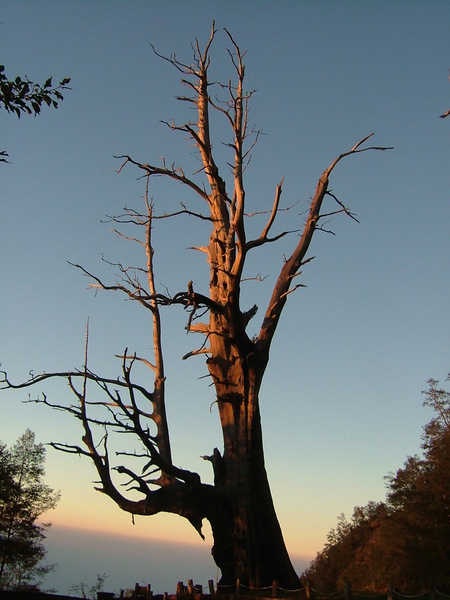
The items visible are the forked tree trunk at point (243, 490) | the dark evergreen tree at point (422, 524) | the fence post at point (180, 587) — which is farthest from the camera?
the dark evergreen tree at point (422, 524)

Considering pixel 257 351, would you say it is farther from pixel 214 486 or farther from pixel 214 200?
pixel 214 200

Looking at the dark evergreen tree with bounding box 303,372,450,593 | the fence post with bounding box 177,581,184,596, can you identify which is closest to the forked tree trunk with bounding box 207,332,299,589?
the fence post with bounding box 177,581,184,596

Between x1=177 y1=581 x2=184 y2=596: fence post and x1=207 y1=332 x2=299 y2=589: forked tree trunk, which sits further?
x1=177 y1=581 x2=184 y2=596: fence post

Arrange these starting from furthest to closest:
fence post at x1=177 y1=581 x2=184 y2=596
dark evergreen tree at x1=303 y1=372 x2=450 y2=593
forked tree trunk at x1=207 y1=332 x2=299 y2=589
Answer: dark evergreen tree at x1=303 y1=372 x2=450 y2=593 → fence post at x1=177 y1=581 x2=184 y2=596 → forked tree trunk at x1=207 y1=332 x2=299 y2=589

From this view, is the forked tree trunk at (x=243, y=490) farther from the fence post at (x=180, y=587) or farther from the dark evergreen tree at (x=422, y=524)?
the dark evergreen tree at (x=422, y=524)

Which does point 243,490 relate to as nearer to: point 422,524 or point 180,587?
point 180,587

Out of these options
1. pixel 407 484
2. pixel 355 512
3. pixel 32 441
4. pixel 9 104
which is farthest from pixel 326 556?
pixel 9 104

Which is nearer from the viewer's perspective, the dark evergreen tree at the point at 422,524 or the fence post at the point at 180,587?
the fence post at the point at 180,587

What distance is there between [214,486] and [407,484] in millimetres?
24223

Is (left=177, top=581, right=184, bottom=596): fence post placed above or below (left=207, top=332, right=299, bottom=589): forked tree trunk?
below

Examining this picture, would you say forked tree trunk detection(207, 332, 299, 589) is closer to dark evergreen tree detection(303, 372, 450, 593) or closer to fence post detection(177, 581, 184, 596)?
fence post detection(177, 581, 184, 596)

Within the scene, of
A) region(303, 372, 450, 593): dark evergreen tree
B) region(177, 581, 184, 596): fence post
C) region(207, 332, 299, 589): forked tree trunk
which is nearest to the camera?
region(207, 332, 299, 589): forked tree trunk

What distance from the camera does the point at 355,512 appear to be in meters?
59.1

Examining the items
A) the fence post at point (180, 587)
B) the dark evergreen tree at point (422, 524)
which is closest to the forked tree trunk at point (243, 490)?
the fence post at point (180, 587)
